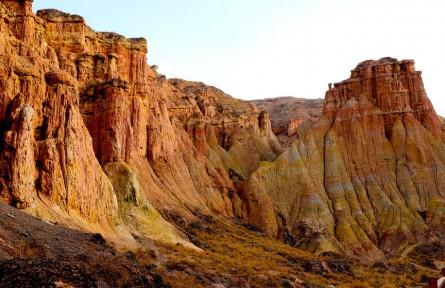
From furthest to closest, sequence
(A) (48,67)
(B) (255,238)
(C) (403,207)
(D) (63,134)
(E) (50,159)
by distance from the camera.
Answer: (C) (403,207), (B) (255,238), (A) (48,67), (D) (63,134), (E) (50,159)

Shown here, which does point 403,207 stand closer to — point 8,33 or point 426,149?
point 426,149

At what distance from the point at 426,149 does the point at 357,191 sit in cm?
1326

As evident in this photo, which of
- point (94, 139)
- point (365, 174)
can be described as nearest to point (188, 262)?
point (94, 139)

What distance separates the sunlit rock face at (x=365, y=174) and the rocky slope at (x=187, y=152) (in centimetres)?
22

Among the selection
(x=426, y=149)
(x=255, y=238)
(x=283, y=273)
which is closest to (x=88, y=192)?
(x=283, y=273)

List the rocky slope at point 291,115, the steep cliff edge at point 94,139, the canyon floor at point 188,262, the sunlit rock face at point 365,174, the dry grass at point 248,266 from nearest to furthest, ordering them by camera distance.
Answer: the canyon floor at point 188,262
the steep cliff edge at point 94,139
the dry grass at point 248,266
the sunlit rock face at point 365,174
the rocky slope at point 291,115

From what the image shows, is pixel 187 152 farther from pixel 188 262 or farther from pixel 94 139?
pixel 188 262

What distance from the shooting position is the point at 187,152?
210 feet

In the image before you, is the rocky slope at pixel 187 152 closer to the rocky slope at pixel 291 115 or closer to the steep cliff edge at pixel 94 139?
the steep cliff edge at pixel 94 139

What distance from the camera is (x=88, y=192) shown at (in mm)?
34781

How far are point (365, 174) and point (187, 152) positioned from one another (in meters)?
30.0

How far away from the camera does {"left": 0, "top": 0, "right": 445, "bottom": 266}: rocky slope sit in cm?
3309

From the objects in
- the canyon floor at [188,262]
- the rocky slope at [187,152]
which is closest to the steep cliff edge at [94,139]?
the rocky slope at [187,152]

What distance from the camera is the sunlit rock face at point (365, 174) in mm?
65062
